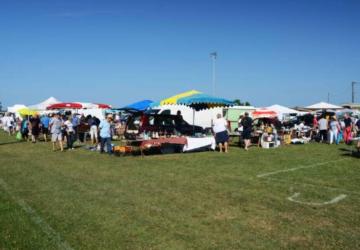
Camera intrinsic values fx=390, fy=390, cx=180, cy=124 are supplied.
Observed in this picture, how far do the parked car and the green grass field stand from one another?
390cm

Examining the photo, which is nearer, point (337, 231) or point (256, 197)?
point (337, 231)

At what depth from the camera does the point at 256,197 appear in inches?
309

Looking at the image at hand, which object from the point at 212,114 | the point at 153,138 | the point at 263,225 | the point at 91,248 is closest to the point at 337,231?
the point at 263,225

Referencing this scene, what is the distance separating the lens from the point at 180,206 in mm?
7156

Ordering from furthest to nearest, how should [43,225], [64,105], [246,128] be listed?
[64,105], [246,128], [43,225]

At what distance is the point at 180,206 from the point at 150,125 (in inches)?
368

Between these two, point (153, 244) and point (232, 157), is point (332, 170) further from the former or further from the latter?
point (153, 244)

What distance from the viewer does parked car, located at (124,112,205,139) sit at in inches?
637

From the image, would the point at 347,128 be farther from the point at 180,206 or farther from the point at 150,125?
the point at 180,206

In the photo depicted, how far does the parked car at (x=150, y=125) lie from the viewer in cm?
1619

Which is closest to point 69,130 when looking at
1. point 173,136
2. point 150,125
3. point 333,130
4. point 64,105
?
point 150,125

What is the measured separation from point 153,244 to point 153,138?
34.7ft

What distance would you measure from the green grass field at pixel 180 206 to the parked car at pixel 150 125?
12.8 feet

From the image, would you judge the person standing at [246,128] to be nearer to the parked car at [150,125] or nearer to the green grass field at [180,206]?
the parked car at [150,125]
